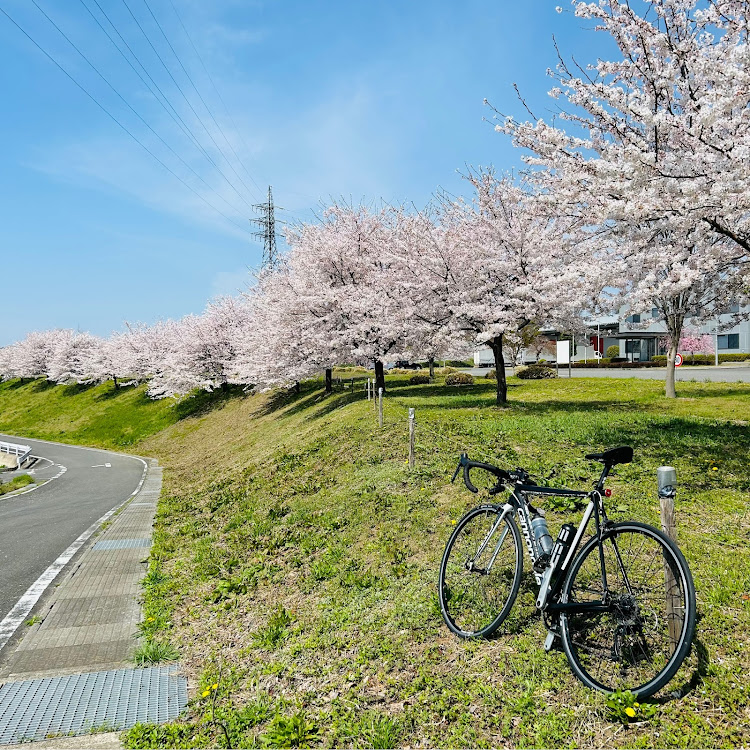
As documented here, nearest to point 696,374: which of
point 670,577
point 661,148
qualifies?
point 661,148

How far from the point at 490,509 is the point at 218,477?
1559 centimetres

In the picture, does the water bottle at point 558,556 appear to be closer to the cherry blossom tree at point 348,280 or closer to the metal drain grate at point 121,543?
the metal drain grate at point 121,543

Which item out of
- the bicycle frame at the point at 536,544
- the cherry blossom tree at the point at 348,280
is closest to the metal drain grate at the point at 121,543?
the bicycle frame at the point at 536,544

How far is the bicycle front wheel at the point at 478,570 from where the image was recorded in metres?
5.05

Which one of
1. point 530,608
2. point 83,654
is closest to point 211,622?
point 83,654

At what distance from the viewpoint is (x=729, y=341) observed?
63406 millimetres

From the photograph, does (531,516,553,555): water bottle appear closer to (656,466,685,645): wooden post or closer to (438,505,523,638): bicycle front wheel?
(438,505,523,638): bicycle front wheel

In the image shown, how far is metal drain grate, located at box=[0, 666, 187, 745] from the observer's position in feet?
15.8

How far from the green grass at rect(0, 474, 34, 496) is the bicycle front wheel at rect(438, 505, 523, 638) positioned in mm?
23730

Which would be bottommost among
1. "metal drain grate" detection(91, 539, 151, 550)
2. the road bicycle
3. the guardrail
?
the guardrail

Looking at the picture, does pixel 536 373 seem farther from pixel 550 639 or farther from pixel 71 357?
pixel 71 357

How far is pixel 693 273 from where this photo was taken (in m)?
9.19

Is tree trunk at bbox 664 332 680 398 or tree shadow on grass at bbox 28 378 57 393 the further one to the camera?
tree shadow on grass at bbox 28 378 57 393

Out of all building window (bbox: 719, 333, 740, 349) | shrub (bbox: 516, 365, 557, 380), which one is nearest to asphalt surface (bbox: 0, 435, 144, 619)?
shrub (bbox: 516, 365, 557, 380)
